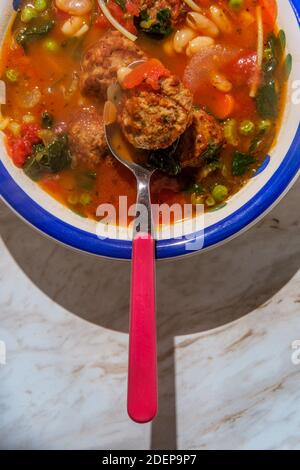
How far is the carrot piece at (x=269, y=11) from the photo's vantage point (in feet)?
9.38

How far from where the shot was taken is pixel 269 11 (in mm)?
2889

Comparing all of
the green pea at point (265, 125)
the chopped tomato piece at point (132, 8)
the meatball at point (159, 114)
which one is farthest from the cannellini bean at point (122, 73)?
the green pea at point (265, 125)

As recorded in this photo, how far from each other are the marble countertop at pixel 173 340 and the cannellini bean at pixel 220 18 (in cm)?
97

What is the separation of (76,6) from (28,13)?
255 millimetres

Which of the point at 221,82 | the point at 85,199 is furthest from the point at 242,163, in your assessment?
the point at 85,199

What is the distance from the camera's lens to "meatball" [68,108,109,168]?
2961 millimetres

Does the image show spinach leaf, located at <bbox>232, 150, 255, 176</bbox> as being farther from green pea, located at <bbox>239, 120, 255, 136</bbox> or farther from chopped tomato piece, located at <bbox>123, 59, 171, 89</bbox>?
chopped tomato piece, located at <bbox>123, 59, 171, 89</bbox>

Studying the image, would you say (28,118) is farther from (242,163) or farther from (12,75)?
(242,163)

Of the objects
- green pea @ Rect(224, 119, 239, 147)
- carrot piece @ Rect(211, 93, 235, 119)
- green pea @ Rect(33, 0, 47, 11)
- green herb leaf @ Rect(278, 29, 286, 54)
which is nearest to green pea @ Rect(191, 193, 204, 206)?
green pea @ Rect(224, 119, 239, 147)

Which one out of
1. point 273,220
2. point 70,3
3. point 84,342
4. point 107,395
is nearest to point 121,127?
point 70,3

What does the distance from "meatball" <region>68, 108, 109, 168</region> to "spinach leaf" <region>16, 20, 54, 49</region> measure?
0.48 m

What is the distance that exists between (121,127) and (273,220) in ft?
3.32

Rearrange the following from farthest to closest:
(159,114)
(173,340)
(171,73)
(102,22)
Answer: (173,340), (102,22), (171,73), (159,114)

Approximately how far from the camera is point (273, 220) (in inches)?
126
